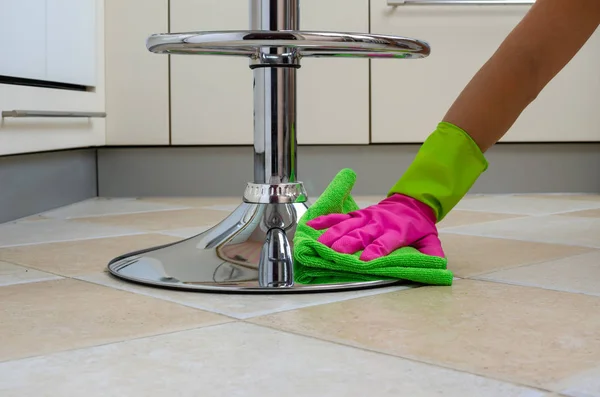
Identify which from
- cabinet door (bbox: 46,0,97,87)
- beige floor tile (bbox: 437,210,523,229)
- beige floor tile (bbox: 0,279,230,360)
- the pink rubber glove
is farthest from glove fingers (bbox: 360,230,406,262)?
cabinet door (bbox: 46,0,97,87)

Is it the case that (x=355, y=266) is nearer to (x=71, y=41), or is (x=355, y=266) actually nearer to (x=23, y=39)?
(x=23, y=39)

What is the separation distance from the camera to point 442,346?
74cm

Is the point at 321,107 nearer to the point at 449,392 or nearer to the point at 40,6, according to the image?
the point at 40,6

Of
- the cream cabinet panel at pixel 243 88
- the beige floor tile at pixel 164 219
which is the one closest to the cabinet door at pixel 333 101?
the cream cabinet panel at pixel 243 88

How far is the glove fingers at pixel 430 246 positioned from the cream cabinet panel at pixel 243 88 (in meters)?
1.26

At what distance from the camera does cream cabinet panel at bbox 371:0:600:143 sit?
90.5 inches

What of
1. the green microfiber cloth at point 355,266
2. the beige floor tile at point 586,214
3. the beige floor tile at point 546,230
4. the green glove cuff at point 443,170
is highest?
the green glove cuff at point 443,170

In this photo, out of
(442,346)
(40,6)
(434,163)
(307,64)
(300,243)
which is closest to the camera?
(442,346)

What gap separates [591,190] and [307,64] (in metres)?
0.88

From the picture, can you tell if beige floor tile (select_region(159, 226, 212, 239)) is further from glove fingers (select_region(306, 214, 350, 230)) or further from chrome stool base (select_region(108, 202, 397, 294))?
glove fingers (select_region(306, 214, 350, 230))

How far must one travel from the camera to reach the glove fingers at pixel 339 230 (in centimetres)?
103

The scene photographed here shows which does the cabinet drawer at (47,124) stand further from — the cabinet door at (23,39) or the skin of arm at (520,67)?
the skin of arm at (520,67)

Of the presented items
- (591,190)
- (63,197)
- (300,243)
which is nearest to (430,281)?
(300,243)

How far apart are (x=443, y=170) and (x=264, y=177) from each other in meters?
0.23
